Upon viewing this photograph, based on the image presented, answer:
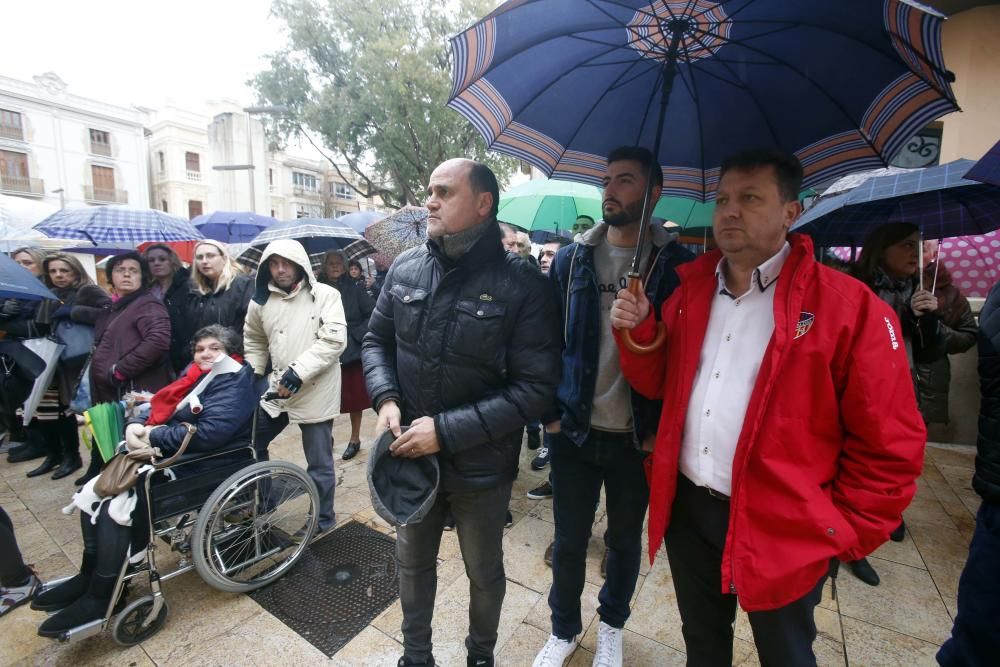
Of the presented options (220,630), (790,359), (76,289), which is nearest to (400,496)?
(790,359)

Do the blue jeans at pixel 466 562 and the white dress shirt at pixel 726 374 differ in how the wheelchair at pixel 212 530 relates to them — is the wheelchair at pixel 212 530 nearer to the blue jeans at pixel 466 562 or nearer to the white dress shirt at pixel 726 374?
the blue jeans at pixel 466 562

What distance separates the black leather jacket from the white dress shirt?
0.53 meters

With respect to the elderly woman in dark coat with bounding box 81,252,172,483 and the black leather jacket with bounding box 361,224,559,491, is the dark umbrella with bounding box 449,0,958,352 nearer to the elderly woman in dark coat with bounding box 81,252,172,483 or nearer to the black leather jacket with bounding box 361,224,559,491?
the black leather jacket with bounding box 361,224,559,491

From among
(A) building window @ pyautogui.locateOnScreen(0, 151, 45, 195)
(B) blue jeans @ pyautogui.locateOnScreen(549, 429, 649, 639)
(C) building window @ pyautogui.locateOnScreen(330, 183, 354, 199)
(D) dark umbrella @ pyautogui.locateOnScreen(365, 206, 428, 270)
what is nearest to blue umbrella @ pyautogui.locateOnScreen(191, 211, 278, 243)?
(D) dark umbrella @ pyautogui.locateOnScreen(365, 206, 428, 270)

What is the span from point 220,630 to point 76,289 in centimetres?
381

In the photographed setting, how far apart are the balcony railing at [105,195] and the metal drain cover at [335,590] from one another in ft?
113

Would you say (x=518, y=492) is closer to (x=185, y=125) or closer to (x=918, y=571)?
(x=918, y=571)

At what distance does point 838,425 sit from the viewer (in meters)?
1.32

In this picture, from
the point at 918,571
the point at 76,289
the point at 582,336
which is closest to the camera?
the point at 582,336

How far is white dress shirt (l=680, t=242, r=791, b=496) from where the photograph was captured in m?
1.43

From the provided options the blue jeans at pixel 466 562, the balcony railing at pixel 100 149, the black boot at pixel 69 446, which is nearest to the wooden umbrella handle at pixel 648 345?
the blue jeans at pixel 466 562

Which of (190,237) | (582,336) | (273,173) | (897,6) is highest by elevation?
(273,173)

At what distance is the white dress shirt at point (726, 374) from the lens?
143cm

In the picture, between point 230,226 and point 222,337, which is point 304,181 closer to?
point 230,226
